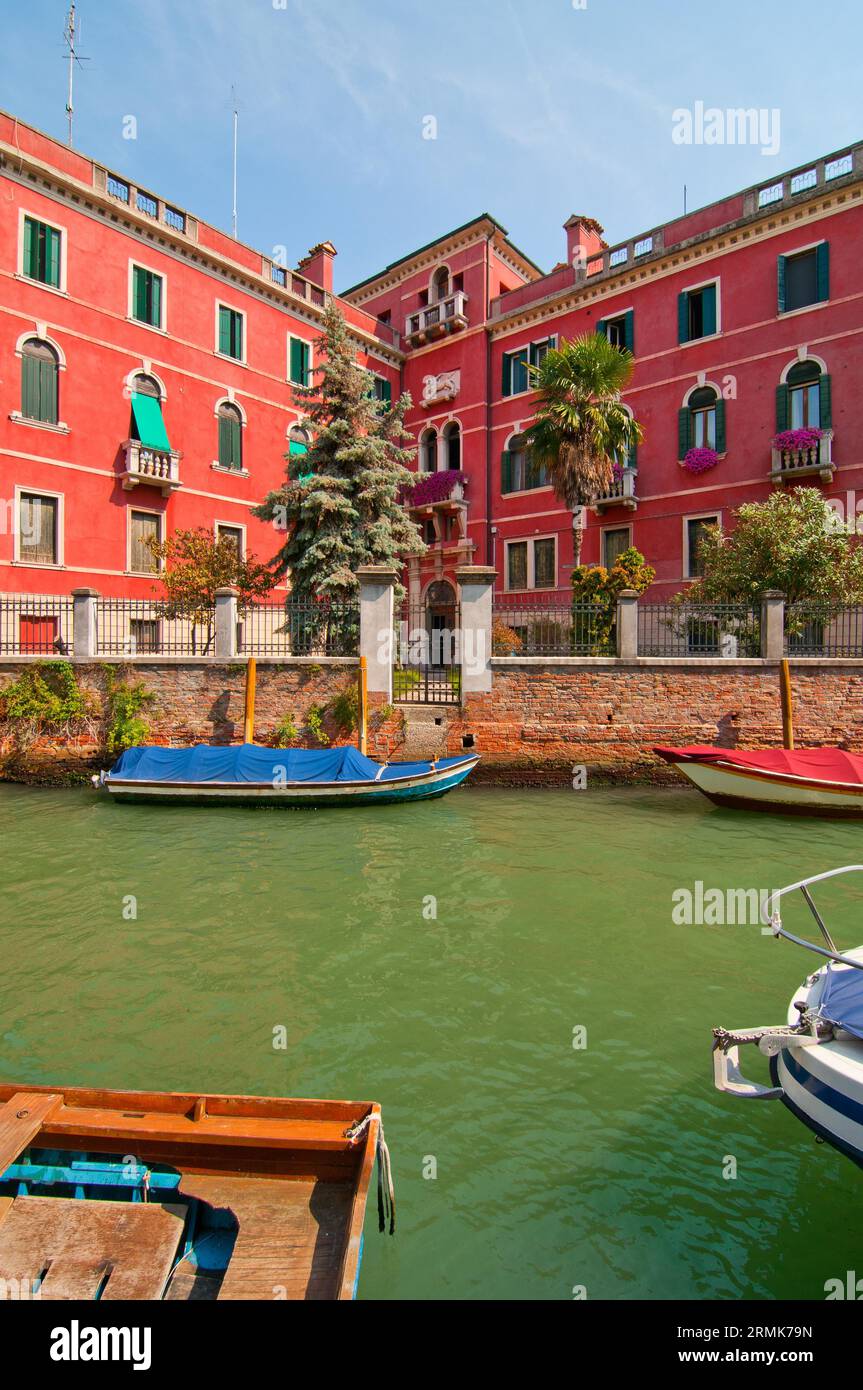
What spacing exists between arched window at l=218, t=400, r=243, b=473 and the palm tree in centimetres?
998

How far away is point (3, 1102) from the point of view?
3.29 meters

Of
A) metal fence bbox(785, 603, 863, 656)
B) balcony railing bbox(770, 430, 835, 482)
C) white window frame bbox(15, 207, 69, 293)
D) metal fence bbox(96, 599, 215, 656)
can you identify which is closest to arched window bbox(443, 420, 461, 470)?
balcony railing bbox(770, 430, 835, 482)

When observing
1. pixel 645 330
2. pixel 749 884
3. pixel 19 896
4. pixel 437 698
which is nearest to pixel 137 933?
pixel 19 896

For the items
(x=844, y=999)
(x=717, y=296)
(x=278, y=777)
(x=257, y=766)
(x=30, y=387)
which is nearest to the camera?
(x=844, y=999)

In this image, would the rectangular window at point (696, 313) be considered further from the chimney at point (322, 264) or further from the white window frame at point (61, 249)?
the white window frame at point (61, 249)

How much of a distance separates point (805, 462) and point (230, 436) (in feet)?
55.8

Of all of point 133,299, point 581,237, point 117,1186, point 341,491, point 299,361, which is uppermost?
point 581,237

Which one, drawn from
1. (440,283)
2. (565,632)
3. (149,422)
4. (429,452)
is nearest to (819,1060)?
(565,632)

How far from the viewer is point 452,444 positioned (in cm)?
2778

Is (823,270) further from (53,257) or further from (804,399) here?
(53,257)

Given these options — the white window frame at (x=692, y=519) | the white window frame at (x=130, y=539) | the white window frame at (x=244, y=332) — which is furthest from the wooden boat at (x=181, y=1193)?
the white window frame at (x=244, y=332)

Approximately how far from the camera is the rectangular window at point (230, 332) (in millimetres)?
22609
